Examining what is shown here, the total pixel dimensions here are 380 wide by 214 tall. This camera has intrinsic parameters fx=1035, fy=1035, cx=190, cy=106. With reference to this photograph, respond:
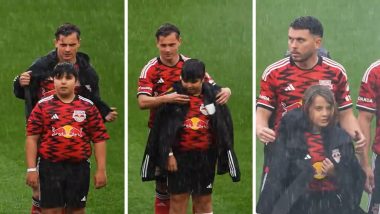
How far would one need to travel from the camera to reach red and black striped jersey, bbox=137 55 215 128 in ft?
22.2

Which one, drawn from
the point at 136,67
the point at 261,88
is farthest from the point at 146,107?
the point at 261,88

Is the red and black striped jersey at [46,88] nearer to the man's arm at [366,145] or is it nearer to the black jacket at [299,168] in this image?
the black jacket at [299,168]

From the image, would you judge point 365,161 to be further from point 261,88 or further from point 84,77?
point 84,77

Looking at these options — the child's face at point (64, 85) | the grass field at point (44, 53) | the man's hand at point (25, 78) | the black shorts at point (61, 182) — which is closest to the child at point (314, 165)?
the grass field at point (44, 53)

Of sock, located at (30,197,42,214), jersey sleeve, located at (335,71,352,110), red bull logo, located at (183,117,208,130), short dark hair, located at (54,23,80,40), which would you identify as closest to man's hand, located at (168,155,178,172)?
red bull logo, located at (183,117,208,130)

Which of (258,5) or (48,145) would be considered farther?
(258,5)

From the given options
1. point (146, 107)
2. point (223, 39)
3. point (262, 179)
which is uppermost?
point (223, 39)

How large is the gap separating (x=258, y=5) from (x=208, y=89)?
0.84 m

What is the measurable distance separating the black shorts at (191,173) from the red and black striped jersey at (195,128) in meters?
0.06

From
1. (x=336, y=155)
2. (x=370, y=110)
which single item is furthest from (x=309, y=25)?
(x=336, y=155)

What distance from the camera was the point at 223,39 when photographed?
23.5 feet

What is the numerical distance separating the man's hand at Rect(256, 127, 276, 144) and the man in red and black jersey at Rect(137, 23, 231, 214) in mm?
355

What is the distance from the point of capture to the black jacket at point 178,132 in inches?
263

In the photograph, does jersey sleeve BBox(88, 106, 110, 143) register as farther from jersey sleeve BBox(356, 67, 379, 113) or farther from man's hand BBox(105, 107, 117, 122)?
jersey sleeve BBox(356, 67, 379, 113)
